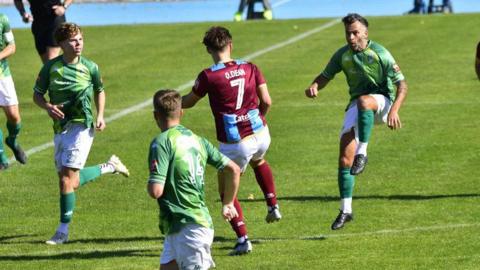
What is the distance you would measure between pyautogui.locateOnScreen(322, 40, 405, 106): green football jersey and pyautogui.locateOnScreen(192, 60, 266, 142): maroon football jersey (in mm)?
1538

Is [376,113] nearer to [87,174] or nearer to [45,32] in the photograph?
[87,174]

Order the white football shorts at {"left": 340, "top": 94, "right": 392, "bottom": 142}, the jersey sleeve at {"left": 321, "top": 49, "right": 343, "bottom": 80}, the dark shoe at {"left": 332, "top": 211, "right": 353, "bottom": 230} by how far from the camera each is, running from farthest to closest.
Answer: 1. the jersey sleeve at {"left": 321, "top": 49, "right": 343, "bottom": 80}
2. the white football shorts at {"left": 340, "top": 94, "right": 392, "bottom": 142}
3. the dark shoe at {"left": 332, "top": 211, "right": 353, "bottom": 230}

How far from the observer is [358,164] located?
13211mm

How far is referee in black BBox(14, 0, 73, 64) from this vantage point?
20.9 meters

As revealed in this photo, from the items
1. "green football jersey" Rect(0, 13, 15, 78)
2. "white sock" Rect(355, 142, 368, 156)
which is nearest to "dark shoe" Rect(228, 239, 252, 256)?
"white sock" Rect(355, 142, 368, 156)

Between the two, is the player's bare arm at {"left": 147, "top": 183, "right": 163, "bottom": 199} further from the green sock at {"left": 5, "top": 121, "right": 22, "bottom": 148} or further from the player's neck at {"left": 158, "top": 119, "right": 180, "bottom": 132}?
the green sock at {"left": 5, "top": 121, "right": 22, "bottom": 148}

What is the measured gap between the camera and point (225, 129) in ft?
39.7

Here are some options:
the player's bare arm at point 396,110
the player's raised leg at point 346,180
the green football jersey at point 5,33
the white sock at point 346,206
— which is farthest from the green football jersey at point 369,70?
the green football jersey at point 5,33

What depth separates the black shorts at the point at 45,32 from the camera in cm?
2088

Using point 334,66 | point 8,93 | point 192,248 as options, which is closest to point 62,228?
point 334,66

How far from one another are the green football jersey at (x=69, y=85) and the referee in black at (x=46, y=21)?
7892mm

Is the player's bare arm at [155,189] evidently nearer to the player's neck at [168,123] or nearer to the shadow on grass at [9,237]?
the player's neck at [168,123]

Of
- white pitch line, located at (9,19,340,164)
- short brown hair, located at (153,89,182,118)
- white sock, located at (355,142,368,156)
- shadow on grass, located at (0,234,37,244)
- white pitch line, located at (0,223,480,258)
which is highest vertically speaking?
short brown hair, located at (153,89,182,118)

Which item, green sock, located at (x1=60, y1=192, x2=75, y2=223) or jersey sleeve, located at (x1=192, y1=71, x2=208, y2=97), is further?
green sock, located at (x1=60, y1=192, x2=75, y2=223)
